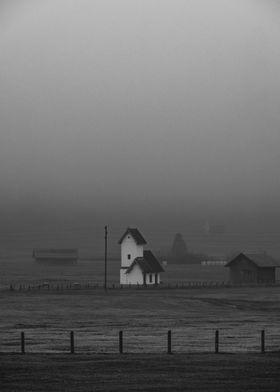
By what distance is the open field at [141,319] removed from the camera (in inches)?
2115

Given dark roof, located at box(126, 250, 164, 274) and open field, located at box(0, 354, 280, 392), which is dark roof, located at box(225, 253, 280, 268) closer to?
dark roof, located at box(126, 250, 164, 274)

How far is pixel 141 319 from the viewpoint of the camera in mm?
75188

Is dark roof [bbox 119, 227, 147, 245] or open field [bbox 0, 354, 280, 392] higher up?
dark roof [bbox 119, 227, 147, 245]

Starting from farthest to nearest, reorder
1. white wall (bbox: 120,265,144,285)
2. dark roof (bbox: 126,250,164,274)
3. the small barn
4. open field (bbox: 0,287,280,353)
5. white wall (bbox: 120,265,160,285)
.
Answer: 1. the small barn
2. white wall (bbox: 120,265,144,285)
3. white wall (bbox: 120,265,160,285)
4. dark roof (bbox: 126,250,164,274)
5. open field (bbox: 0,287,280,353)

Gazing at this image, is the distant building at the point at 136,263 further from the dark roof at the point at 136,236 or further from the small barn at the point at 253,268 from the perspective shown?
the small barn at the point at 253,268

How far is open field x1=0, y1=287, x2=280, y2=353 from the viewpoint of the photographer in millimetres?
53719

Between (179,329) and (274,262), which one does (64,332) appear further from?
(274,262)

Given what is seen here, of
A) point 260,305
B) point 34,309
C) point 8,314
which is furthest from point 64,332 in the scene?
point 260,305

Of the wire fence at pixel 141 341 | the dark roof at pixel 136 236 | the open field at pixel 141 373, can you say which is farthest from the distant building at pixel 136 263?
the open field at pixel 141 373

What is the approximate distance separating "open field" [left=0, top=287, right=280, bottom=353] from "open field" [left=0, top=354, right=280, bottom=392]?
4130mm

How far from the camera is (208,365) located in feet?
142

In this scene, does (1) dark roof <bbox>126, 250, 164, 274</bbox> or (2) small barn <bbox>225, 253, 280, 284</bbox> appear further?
(2) small barn <bbox>225, 253, 280, 284</bbox>

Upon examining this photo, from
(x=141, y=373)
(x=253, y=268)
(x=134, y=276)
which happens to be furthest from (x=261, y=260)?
(x=141, y=373)

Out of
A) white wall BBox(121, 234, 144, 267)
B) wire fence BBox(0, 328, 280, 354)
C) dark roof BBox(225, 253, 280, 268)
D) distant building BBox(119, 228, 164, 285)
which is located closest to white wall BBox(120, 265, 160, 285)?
distant building BBox(119, 228, 164, 285)
